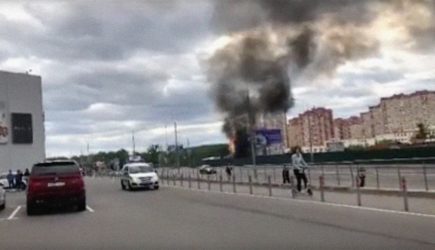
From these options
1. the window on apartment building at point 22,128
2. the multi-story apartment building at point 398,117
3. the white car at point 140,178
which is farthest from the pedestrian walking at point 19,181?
the multi-story apartment building at point 398,117

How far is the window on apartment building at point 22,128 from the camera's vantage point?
72.6m

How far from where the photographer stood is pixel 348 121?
127 metres

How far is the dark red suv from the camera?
830 inches

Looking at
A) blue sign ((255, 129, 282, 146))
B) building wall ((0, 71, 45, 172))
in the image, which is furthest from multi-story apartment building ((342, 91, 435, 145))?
building wall ((0, 71, 45, 172))

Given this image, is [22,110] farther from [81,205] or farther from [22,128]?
[81,205]

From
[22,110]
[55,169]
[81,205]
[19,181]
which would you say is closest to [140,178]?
[19,181]

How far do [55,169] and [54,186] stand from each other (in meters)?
0.66

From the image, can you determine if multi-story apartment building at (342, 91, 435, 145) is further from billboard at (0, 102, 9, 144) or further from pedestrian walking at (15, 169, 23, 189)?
pedestrian walking at (15, 169, 23, 189)

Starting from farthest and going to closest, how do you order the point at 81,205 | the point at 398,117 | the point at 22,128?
the point at 398,117
the point at 22,128
the point at 81,205

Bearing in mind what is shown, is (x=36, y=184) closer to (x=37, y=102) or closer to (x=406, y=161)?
(x=406, y=161)

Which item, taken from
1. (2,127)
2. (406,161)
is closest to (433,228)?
(406,161)

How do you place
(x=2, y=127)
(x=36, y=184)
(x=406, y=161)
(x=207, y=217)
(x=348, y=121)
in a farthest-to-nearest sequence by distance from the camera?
(x=348, y=121)
(x=2, y=127)
(x=406, y=161)
(x=36, y=184)
(x=207, y=217)

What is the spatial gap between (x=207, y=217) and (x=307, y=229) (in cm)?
452

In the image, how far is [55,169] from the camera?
21.5 m
